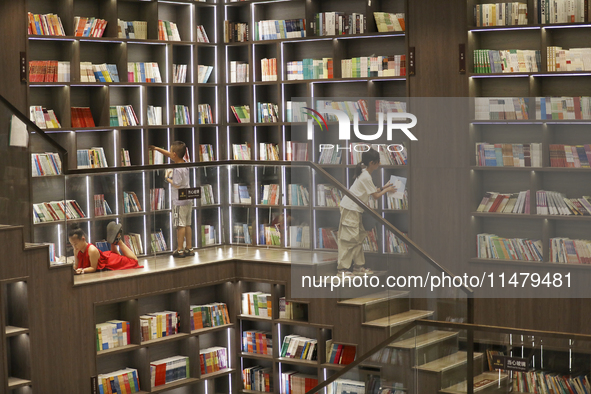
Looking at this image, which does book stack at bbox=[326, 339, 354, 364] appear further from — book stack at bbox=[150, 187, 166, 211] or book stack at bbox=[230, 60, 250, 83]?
book stack at bbox=[230, 60, 250, 83]

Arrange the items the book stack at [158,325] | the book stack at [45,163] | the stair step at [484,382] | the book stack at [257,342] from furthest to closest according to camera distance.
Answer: the book stack at [257,342], the book stack at [158,325], the book stack at [45,163], the stair step at [484,382]

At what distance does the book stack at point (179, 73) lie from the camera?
Result: 8836mm

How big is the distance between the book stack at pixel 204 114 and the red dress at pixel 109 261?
2.11m

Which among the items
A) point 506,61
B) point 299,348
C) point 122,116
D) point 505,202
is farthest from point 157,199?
point 506,61

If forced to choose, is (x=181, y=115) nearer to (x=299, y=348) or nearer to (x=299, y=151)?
(x=299, y=151)

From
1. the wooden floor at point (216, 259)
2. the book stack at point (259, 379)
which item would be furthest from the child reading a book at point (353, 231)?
the book stack at point (259, 379)

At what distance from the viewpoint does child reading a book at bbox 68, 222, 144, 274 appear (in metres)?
7.14

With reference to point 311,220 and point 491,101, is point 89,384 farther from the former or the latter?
point 491,101

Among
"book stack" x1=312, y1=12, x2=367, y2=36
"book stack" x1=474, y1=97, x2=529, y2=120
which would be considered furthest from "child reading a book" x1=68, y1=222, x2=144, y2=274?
"book stack" x1=474, y1=97, x2=529, y2=120

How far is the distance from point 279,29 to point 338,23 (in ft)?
2.47

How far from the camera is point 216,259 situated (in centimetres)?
827

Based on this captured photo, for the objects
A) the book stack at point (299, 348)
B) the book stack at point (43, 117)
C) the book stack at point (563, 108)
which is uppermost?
the book stack at point (43, 117)

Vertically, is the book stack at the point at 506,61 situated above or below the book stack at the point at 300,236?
above

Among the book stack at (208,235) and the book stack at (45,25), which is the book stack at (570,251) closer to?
the book stack at (208,235)
